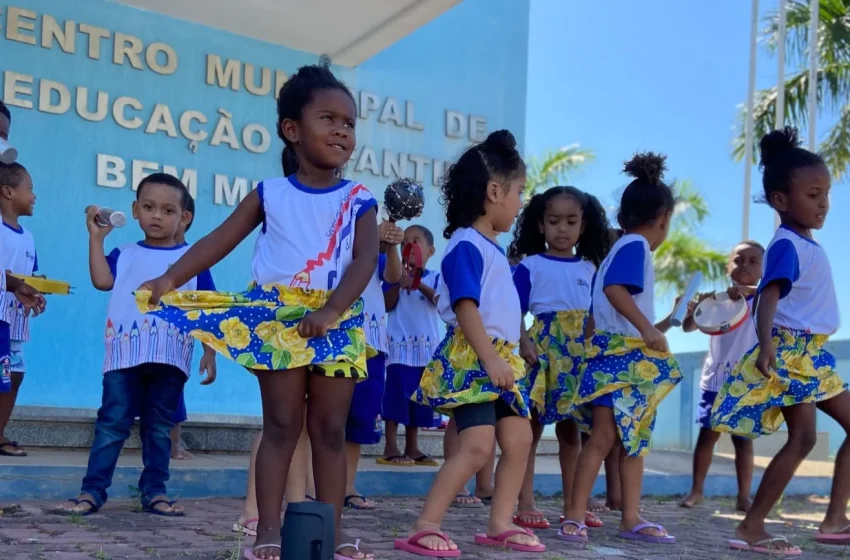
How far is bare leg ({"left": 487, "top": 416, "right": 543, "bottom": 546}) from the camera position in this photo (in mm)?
3889

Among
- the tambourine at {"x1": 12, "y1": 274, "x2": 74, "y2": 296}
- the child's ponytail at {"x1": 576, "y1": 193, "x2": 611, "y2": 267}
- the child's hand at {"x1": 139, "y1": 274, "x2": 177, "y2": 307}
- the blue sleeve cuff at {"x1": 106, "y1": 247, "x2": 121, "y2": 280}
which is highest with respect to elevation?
the child's ponytail at {"x1": 576, "y1": 193, "x2": 611, "y2": 267}

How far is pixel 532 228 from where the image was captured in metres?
5.30

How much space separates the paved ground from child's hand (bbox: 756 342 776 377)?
79cm

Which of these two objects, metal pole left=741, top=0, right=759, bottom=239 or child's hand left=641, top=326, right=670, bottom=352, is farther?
metal pole left=741, top=0, right=759, bottom=239

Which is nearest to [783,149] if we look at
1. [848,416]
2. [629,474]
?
[848,416]

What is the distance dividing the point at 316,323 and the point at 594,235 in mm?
2487

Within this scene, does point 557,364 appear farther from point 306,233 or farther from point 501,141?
point 306,233

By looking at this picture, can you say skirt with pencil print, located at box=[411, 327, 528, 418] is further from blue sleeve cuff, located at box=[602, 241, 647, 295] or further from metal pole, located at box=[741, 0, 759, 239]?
metal pole, located at box=[741, 0, 759, 239]

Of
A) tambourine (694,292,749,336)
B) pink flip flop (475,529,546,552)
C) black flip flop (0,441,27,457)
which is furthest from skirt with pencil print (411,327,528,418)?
black flip flop (0,441,27,457)

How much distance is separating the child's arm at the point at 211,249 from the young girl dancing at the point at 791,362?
2.09 m

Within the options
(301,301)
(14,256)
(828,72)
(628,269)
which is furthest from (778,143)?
(828,72)

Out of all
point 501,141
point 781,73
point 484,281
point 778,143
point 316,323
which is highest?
point 781,73

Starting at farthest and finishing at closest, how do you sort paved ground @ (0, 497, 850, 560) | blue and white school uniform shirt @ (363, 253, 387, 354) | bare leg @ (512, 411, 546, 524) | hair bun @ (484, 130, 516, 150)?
bare leg @ (512, 411, 546, 524) → hair bun @ (484, 130, 516, 150) → blue and white school uniform shirt @ (363, 253, 387, 354) → paved ground @ (0, 497, 850, 560)

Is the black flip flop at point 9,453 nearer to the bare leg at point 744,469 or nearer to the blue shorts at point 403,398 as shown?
the blue shorts at point 403,398
